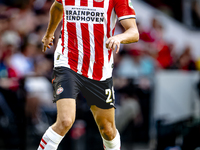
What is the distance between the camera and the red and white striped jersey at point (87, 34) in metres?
3.63

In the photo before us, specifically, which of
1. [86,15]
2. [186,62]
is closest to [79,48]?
[86,15]

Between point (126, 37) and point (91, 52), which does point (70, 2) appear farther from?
point (126, 37)

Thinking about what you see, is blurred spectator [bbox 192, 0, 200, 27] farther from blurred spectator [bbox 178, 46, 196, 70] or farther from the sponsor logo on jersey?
the sponsor logo on jersey

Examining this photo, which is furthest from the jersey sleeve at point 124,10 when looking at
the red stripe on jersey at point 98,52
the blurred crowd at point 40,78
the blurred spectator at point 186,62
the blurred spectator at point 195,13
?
the blurred spectator at point 195,13

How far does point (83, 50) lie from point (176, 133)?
3006mm

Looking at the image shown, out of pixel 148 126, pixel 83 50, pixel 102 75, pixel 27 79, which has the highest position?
pixel 83 50

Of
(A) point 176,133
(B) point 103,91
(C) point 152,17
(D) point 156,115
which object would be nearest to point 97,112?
(B) point 103,91

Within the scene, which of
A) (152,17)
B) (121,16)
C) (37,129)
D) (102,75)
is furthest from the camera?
(152,17)

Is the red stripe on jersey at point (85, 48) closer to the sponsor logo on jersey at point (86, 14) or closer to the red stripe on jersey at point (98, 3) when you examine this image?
the sponsor logo on jersey at point (86, 14)

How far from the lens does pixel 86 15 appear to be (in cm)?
365

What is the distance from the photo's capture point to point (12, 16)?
766 centimetres

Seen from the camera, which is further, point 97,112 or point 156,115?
point 156,115

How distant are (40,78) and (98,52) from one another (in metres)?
2.64

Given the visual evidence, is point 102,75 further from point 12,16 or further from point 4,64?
point 12,16
